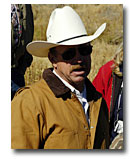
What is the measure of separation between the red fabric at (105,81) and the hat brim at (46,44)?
37 cm

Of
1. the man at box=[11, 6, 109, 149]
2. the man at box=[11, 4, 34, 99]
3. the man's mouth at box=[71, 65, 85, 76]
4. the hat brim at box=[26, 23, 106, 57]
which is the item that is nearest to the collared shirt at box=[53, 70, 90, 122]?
the man at box=[11, 6, 109, 149]

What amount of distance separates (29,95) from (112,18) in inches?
40.7

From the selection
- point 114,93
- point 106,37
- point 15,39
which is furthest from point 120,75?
point 15,39

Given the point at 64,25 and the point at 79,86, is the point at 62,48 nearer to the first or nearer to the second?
the point at 64,25

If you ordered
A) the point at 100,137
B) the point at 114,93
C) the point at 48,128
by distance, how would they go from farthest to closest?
1. the point at 114,93
2. the point at 100,137
3. the point at 48,128

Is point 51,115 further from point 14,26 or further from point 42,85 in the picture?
point 14,26

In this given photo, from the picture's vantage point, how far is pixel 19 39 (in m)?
2.79

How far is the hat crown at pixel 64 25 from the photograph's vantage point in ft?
8.31

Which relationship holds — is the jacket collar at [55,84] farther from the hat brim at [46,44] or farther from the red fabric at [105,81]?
the red fabric at [105,81]

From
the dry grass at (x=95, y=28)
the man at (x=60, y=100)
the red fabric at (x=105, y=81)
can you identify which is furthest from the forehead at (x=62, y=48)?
the red fabric at (x=105, y=81)

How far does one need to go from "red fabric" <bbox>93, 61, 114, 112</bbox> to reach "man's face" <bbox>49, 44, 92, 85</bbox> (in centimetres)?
40

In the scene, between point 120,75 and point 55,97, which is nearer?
point 55,97

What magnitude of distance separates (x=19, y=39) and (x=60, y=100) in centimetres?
66

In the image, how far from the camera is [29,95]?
8.27ft
